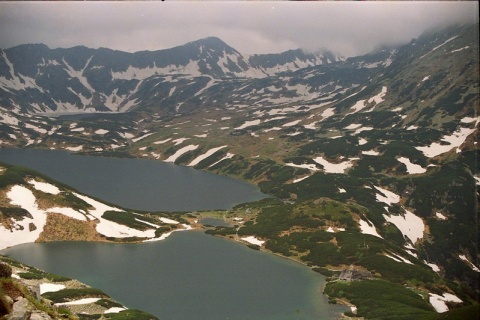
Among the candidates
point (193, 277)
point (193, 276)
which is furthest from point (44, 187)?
point (193, 277)

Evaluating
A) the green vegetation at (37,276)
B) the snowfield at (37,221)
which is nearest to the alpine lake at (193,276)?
the snowfield at (37,221)

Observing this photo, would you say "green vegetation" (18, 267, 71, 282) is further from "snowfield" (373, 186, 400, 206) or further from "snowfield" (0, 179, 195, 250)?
"snowfield" (373, 186, 400, 206)

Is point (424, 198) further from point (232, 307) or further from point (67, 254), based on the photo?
point (67, 254)

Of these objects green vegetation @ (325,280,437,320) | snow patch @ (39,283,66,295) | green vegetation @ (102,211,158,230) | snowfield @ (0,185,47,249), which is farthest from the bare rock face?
green vegetation @ (102,211,158,230)

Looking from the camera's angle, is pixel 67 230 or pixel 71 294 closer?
pixel 71 294

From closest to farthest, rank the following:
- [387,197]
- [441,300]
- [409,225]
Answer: [441,300]
[409,225]
[387,197]

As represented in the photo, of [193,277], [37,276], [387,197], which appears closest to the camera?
[37,276]

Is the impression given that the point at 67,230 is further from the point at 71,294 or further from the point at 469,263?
the point at 469,263
